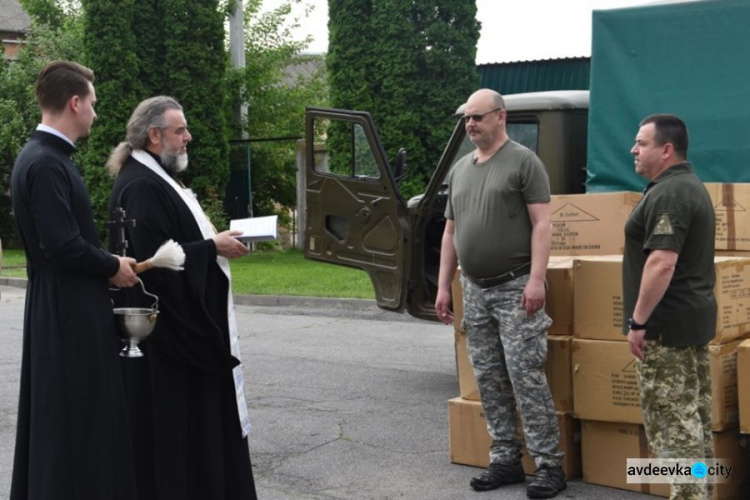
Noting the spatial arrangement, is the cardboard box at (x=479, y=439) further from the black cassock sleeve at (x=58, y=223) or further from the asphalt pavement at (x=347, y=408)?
the black cassock sleeve at (x=58, y=223)

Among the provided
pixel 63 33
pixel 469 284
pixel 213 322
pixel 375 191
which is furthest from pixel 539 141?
pixel 63 33

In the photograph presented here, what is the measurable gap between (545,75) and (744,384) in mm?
11637

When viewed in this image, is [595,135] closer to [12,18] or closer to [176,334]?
[176,334]

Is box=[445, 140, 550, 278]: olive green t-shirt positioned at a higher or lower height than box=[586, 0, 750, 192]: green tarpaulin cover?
lower

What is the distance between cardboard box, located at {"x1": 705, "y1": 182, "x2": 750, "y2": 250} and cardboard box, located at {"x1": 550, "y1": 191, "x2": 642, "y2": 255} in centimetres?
47

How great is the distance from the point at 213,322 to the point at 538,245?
1.64m

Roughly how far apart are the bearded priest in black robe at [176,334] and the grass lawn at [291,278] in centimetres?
893

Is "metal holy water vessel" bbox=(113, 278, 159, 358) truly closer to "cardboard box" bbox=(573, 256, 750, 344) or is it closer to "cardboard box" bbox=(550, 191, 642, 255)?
"cardboard box" bbox=(573, 256, 750, 344)

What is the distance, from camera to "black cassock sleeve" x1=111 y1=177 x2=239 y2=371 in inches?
181

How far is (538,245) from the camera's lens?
5328 mm

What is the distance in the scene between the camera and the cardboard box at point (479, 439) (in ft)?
18.9

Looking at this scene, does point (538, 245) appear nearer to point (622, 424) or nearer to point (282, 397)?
point (622, 424)

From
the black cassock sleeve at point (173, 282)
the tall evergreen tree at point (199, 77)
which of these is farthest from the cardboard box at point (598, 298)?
the tall evergreen tree at point (199, 77)

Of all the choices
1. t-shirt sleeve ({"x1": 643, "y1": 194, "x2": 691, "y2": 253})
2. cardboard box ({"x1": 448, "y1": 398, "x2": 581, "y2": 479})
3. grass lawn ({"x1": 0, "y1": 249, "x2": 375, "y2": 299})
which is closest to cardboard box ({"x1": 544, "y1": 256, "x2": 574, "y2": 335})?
cardboard box ({"x1": 448, "y1": 398, "x2": 581, "y2": 479})
